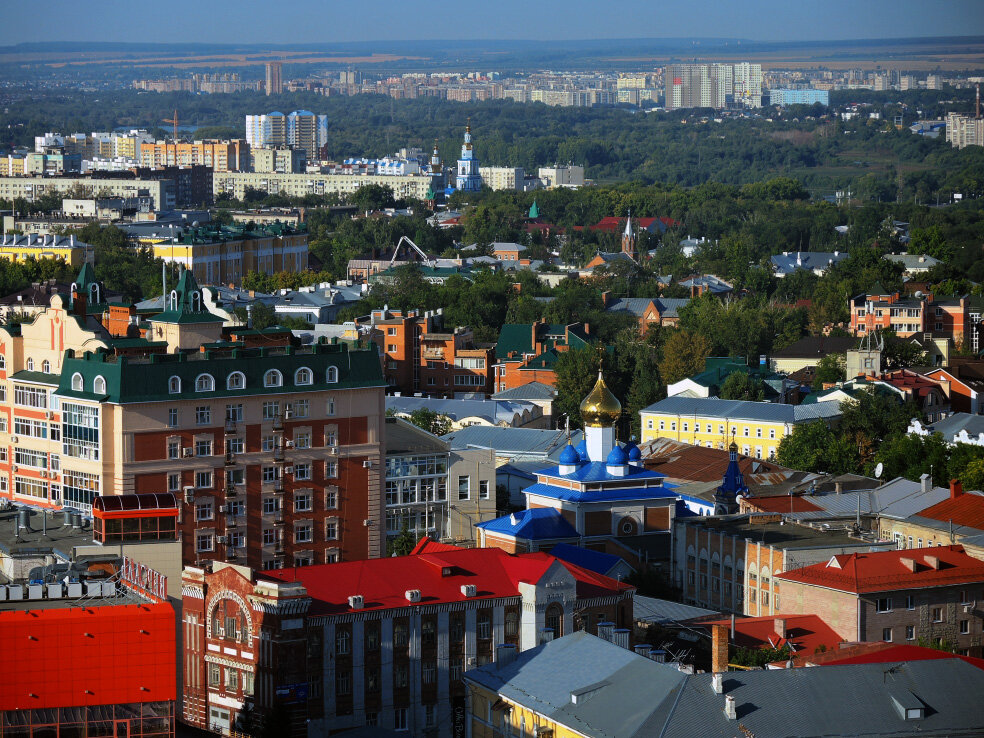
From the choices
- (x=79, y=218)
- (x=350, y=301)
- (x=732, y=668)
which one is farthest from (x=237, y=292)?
(x=732, y=668)

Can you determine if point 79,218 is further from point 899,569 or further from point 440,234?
point 899,569

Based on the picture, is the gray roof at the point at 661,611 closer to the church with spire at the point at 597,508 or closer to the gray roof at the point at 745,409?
the church with spire at the point at 597,508

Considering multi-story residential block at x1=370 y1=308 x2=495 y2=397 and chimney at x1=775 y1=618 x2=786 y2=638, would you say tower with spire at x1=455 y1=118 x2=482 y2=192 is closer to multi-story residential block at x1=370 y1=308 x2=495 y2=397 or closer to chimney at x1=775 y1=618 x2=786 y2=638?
multi-story residential block at x1=370 y1=308 x2=495 y2=397

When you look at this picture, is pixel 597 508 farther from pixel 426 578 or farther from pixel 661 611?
pixel 426 578

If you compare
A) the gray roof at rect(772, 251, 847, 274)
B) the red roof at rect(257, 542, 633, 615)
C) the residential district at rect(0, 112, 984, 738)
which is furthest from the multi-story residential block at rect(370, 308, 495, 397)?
the gray roof at rect(772, 251, 847, 274)

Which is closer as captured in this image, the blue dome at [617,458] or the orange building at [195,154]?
the blue dome at [617,458]

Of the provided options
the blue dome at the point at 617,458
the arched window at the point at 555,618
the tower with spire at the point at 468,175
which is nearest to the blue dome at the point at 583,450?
the blue dome at the point at 617,458
